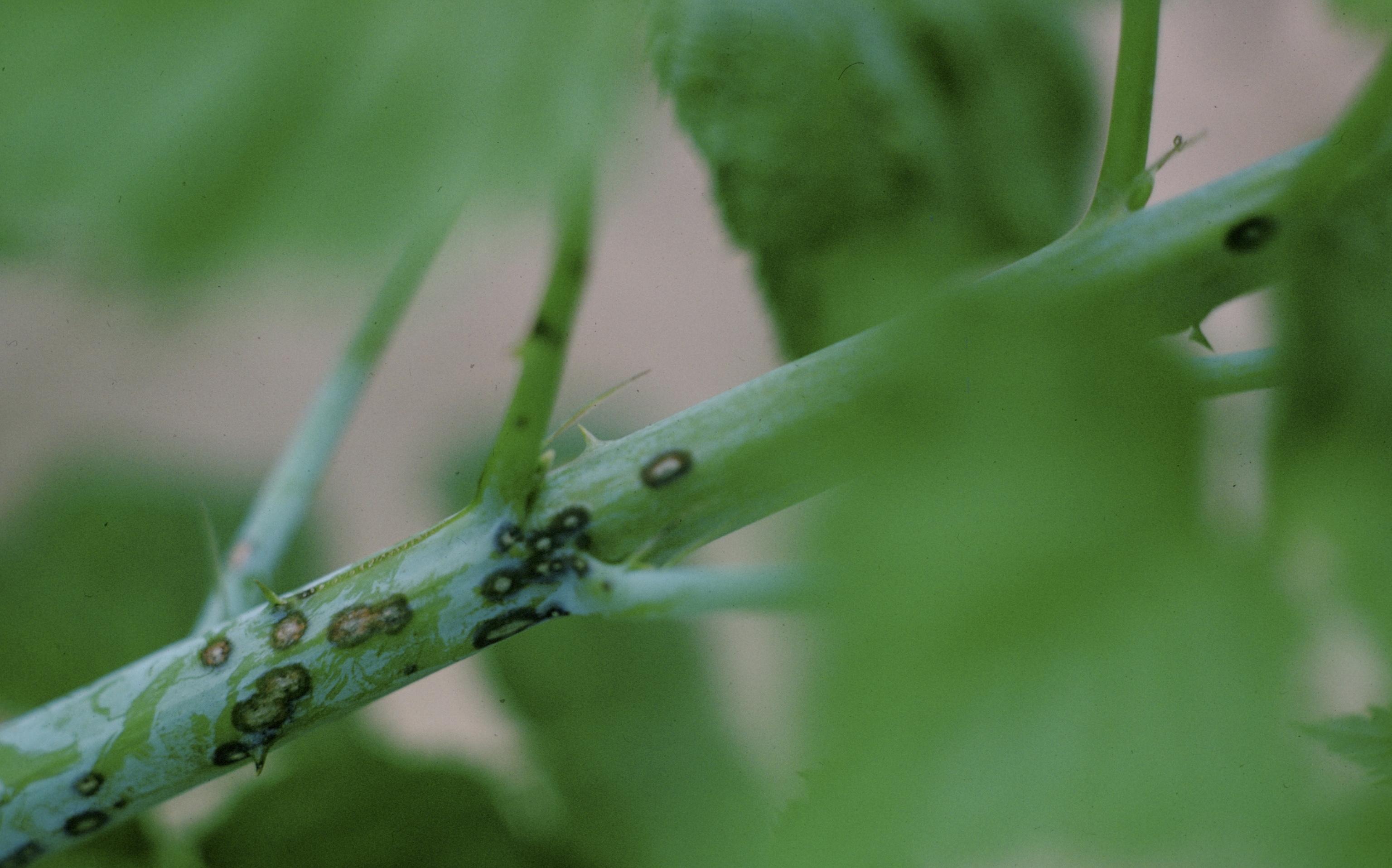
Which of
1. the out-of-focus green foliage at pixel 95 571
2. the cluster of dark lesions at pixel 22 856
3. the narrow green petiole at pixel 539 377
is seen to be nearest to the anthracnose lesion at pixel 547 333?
the narrow green petiole at pixel 539 377

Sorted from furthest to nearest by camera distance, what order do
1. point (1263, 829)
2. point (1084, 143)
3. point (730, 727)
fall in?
1. point (730, 727)
2. point (1084, 143)
3. point (1263, 829)

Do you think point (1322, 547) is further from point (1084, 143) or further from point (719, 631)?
point (719, 631)

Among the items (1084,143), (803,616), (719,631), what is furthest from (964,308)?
(719,631)

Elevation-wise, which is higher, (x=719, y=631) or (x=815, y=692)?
(x=719, y=631)

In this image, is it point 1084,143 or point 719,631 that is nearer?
point 1084,143

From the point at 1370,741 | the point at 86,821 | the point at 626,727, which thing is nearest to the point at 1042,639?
the point at 1370,741

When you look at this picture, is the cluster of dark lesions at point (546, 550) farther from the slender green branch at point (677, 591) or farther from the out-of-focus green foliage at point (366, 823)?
the out-of-focus green foliage at point (366, 823)

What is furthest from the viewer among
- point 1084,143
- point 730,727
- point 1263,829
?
point 730,727
